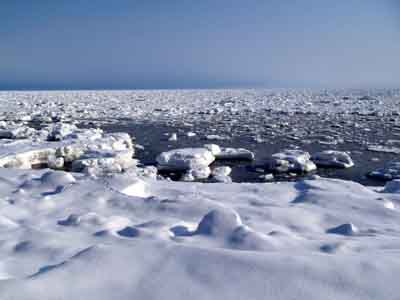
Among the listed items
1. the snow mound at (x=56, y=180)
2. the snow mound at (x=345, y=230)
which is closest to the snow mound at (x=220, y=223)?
the snow mound at (x=345, y=230)

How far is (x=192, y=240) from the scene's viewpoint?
6.52 feet

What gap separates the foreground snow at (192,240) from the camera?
1315 millimetres

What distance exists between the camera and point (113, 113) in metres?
15.6

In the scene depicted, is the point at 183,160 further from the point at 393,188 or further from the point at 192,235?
the point at 192,235

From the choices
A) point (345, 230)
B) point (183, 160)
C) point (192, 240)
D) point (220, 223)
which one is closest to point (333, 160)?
point (183, 160)

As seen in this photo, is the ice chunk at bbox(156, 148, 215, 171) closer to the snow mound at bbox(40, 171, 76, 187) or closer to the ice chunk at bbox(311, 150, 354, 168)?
the ice chunk at bbox(311, 150, 354, 168)

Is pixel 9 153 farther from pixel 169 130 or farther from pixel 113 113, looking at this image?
pixel 113 113

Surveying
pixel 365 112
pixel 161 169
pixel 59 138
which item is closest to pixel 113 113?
pixel 59 138

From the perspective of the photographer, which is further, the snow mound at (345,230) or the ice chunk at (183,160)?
the ice chunk at (183,160)

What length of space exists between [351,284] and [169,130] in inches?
387

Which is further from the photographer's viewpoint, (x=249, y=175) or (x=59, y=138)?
(x=59, y=138)

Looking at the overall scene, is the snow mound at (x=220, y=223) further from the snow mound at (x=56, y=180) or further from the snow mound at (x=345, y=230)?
the snow mound at (x=56, y=180)

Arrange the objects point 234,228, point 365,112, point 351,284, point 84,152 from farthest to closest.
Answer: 1. point 365,112
2. point 84,152
3. point 234,228
4. point 351,284

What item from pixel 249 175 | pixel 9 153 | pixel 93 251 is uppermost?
pixel 93 251
